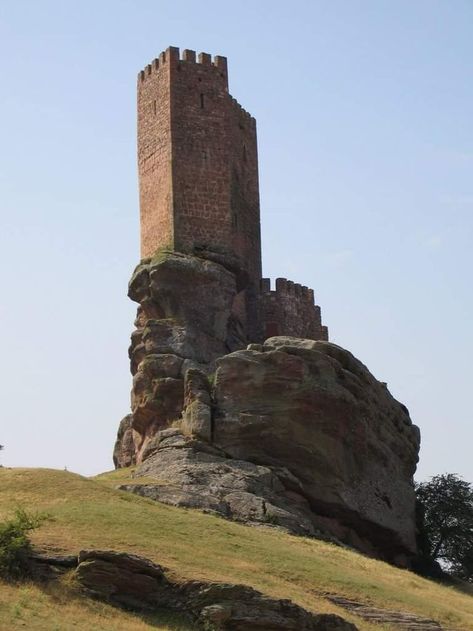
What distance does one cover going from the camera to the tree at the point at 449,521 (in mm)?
65562

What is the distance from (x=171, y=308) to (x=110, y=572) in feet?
81.4

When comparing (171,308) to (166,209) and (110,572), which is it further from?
(110,572)

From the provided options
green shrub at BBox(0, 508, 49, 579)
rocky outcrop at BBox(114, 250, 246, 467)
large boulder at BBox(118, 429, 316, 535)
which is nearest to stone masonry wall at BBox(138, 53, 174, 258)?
rocky outcrop at BBox(114, 250, 246, 467)

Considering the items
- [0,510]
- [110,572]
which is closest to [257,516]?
[0,510]

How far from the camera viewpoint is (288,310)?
67.1 metres

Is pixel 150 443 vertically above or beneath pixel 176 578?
above

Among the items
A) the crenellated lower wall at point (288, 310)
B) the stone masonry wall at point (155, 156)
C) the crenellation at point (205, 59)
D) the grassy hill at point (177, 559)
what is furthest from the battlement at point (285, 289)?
the grassy hill at point (177, 559)

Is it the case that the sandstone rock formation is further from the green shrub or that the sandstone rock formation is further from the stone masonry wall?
the green shrub

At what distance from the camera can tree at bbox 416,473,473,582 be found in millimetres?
65562

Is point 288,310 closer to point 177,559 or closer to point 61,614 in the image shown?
point 177,559

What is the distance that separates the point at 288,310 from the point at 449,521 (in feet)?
42.0

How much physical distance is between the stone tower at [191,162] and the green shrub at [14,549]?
25.4 m

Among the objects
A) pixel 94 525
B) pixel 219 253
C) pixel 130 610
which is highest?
pixel 219 253

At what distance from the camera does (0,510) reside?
145ft
